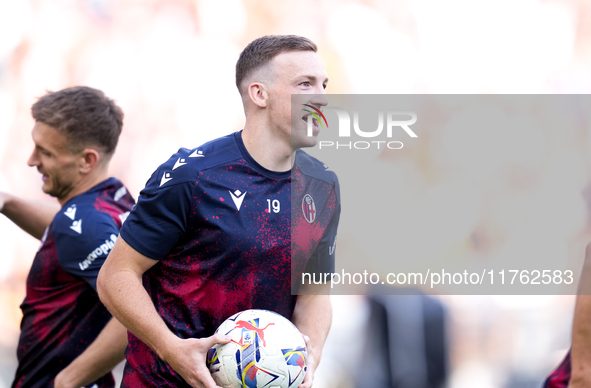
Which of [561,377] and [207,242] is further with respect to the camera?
[561,377]

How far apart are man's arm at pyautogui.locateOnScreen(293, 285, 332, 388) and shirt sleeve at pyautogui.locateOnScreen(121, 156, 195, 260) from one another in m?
0.60

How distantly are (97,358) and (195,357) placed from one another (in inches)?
34.9

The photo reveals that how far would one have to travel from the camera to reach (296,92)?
84.7 inches

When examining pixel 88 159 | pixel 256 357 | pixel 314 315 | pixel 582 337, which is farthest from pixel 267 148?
pixel 582 337

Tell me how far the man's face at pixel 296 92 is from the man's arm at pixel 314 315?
58 centimetres

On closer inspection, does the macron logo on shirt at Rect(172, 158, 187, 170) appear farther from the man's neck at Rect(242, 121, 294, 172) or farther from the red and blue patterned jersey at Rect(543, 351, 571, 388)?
the red and blue patterned jersey at Rect(543, 351, 571, 388)

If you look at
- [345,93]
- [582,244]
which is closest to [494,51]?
[345,93]

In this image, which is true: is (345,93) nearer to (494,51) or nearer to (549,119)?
(494,51)

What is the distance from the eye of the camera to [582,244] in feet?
15.0

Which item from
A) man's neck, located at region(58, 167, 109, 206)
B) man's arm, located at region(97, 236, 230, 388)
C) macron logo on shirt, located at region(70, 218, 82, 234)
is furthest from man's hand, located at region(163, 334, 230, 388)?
man's neck, located at region(58, 167, 109, 206)

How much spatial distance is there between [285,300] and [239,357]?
0.42 metres

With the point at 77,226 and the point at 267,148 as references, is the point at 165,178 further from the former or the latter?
the point at 77,226

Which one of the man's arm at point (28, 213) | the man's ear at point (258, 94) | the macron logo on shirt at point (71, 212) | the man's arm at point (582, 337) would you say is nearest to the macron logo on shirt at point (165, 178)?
the man's ear at point (258, 94)

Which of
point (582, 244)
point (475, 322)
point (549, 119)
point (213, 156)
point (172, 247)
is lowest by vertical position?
point (475, 322)
